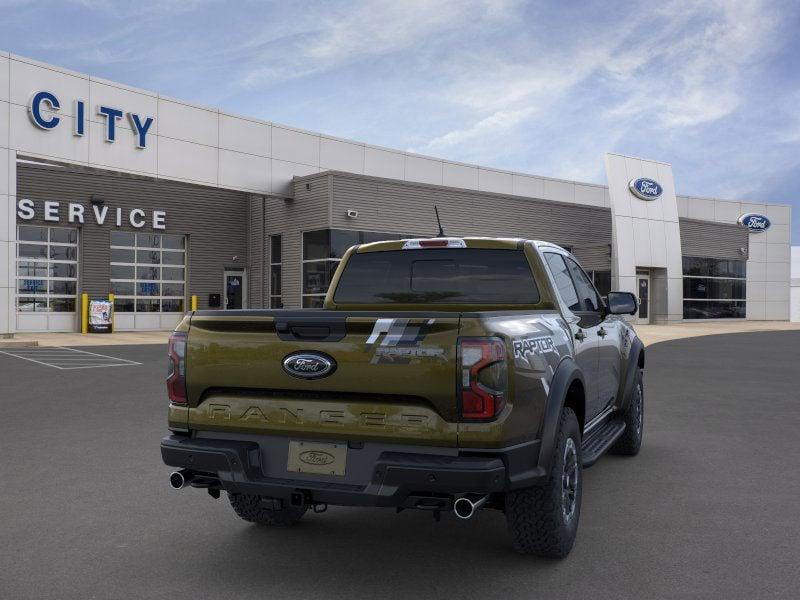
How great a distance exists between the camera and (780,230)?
44938mm

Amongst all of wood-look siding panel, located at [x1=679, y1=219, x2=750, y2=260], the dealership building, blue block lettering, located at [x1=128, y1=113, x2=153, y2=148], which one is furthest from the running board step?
wood-look siding panel, located at [x1=679, y1=219, x2=750, y2=260]

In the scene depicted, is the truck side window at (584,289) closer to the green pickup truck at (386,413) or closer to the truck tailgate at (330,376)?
the green pickup truck at (386,413)

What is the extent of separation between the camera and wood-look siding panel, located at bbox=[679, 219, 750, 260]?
3856cm

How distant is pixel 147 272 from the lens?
1108 inches

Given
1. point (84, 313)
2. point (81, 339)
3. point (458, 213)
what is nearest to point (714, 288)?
point (458, 213)

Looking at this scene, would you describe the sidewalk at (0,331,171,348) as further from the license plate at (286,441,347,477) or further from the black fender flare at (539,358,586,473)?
the black fender flare at (539,358,586,473)

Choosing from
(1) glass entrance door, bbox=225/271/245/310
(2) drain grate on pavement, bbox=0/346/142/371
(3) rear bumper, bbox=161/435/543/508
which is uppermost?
(1) glass entrance door, bbox=225/271/245/310

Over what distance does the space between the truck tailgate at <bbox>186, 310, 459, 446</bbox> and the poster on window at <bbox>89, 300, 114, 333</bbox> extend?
929 inches

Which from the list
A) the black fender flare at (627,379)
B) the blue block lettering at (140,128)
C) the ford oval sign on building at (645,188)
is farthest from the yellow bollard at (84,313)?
the black fender flare at (627,379)

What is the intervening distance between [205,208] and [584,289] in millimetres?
25033

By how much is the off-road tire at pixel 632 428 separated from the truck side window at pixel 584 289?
3.09ft

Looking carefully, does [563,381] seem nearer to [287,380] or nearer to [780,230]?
[287,380]

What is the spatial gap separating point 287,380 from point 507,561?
5.07 ft

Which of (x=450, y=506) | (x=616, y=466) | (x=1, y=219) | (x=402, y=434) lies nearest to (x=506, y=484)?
(x=450, y=506)
